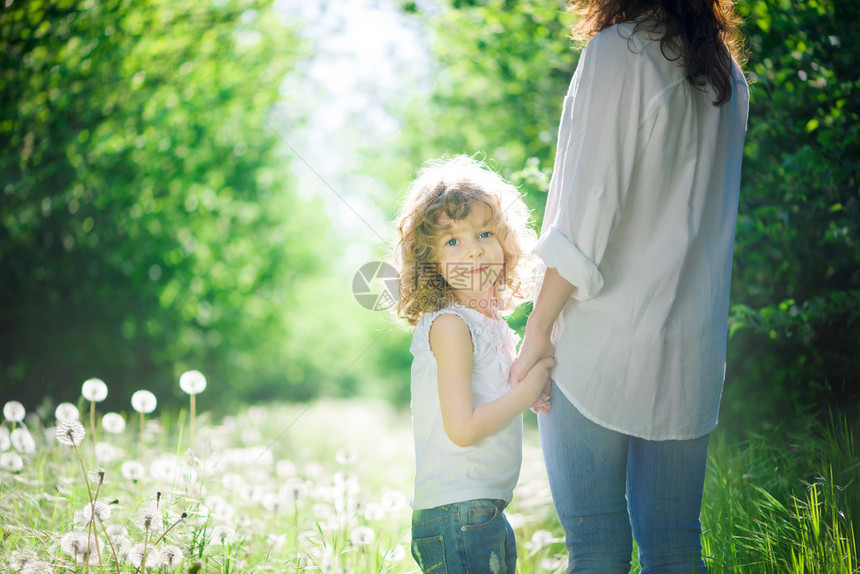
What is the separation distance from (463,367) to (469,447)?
0.20m

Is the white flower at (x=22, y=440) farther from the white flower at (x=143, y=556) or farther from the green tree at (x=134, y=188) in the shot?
the green tree at (x=134, y=188)

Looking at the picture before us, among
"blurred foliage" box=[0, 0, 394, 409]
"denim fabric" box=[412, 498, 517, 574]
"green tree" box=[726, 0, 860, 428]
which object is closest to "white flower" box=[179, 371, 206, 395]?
"denim fabric" box=[412, 498, 517, 574]

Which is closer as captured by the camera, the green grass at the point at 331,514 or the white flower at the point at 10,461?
the green grass at the point at 331,514

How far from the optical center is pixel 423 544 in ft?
5.25

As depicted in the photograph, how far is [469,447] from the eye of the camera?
1.60 metres

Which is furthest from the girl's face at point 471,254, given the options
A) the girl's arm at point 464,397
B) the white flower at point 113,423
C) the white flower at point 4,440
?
the white flower at point 4,440

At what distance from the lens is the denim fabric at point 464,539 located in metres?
1.54

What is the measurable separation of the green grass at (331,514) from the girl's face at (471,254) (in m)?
0.99

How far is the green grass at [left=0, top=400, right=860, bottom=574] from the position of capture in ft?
6.56

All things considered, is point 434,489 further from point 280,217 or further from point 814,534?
point 280,217

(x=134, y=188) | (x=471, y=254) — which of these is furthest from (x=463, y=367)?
(x=134, y=188)

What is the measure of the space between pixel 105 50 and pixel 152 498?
4347 millimetres

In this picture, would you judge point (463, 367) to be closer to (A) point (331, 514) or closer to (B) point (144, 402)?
(B) point (144, 402)

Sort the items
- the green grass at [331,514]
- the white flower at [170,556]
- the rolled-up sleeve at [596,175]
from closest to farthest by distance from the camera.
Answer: the rolled-up sleeve at [596,175] < the white flower at [170,556] < the green grass at [331,514]
